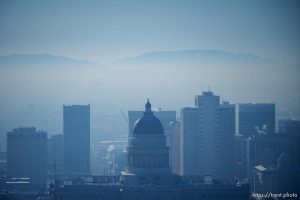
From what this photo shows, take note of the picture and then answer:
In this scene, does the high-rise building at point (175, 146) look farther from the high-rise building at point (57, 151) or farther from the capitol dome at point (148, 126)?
the capitol dome at point (148, 126)

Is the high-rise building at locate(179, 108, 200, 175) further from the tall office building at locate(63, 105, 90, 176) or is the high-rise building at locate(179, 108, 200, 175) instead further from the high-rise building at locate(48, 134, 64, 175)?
the high-rise building at locate(48, 134, 64, 175)

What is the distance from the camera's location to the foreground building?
8275 cm

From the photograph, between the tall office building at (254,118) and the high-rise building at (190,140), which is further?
the tall office building at (254,118)

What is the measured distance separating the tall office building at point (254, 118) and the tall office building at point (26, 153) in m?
21.6

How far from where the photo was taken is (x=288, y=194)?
294ft

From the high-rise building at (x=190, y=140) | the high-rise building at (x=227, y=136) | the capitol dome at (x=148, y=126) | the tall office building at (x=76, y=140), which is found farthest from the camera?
the tall office building at (x=76, y=140)

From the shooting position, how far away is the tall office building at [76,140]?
425 ft

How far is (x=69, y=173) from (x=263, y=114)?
22492 mm

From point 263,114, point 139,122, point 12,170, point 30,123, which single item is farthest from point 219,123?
point 30,123

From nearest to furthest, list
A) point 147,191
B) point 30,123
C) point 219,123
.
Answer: point 147,191 < point 219,123 < point 30,123

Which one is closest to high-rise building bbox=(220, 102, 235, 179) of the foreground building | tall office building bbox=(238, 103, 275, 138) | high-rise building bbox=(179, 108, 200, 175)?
high-rise building bbox=(179, 108, 200, 175)

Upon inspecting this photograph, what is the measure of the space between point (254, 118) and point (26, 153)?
1012 inches

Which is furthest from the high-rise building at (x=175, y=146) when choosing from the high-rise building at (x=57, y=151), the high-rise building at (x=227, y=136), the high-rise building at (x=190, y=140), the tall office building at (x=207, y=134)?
the high-rise building at (x=57, y=151)

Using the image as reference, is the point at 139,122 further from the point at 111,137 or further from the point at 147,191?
the point at 111,137
